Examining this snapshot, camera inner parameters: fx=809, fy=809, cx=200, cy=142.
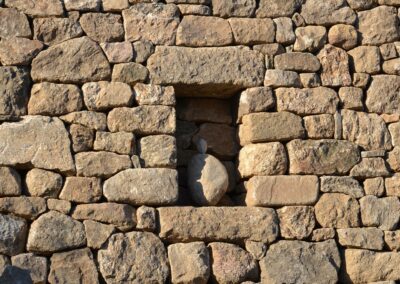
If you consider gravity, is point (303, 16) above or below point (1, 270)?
above

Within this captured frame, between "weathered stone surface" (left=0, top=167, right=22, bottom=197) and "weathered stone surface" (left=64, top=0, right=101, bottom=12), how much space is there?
4.02 ft

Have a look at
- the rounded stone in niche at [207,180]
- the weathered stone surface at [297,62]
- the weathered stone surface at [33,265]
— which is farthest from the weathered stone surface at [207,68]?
the weathered stone surface at [33,265]

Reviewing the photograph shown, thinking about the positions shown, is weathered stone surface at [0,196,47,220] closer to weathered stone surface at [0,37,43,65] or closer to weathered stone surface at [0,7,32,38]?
weathered stone surface at [0,37,43,65]

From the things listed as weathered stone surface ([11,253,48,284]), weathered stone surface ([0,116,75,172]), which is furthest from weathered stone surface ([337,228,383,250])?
weathered stone surface ([11,253,48,284])

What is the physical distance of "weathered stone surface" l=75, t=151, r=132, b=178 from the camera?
207 inches

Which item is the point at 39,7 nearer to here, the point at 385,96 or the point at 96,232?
the point at 96,232

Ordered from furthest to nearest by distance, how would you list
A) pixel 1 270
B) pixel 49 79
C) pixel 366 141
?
1. pixel 366 141
2. pixel 49 79
3. pixel 1 270

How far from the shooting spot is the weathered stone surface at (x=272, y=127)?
5625 mm

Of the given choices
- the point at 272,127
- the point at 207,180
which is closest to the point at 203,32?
the point at 272,127

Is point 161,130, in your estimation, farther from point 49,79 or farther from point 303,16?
point 303,16

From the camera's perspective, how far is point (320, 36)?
233 inches

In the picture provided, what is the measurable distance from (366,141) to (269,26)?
1079 millimetres

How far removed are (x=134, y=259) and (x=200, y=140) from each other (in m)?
1.08

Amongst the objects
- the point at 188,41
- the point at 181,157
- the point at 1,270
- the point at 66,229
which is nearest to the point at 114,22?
the point at 188,41
